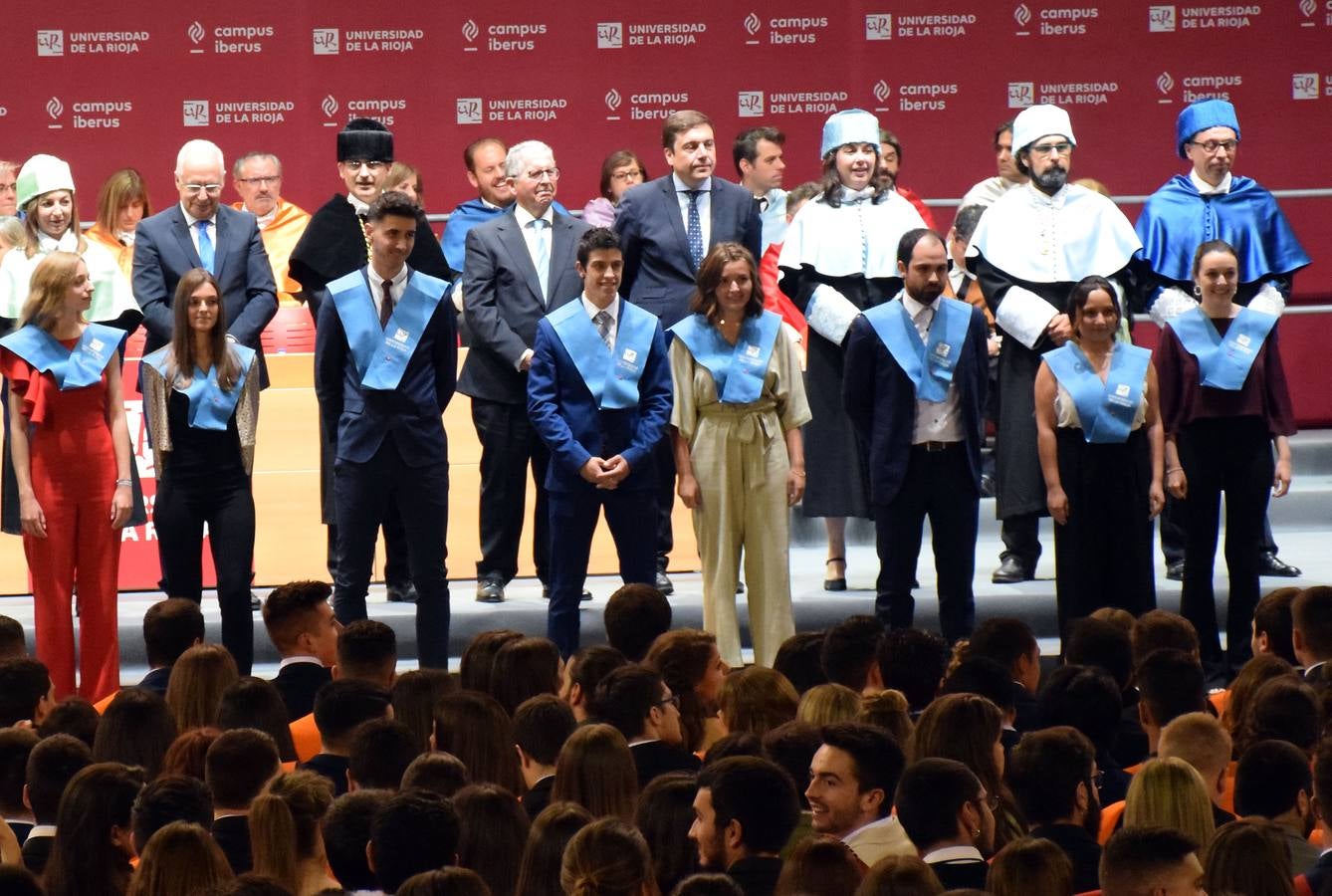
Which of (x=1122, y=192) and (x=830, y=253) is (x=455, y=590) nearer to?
(x=830, y=253)

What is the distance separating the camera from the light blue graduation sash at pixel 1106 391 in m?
7.80

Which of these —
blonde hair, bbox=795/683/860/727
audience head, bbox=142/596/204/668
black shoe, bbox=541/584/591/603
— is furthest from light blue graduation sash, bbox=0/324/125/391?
blonde hair, bbox=795/683/860/727

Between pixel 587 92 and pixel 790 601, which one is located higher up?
pixel 587 92

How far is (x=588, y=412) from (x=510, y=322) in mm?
858

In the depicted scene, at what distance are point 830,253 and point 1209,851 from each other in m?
4.71

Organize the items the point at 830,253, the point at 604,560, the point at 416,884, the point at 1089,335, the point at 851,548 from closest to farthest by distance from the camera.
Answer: the point at 416,884
the point at 1089,335
the point at 830,253
the point at 604,560
the point at 851,548

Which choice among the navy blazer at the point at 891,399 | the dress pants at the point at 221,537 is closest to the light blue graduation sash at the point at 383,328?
the dress pants at the point at 221,537

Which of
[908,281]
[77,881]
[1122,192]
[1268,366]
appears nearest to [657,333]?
[908,281]

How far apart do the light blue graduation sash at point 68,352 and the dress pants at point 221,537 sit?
46 centimetres

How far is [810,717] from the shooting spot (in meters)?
5.44

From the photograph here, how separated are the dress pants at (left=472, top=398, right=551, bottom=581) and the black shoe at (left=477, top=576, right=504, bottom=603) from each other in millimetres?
32

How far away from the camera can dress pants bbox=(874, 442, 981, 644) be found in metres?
7.91

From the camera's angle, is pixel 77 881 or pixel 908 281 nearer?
pixel 77 881

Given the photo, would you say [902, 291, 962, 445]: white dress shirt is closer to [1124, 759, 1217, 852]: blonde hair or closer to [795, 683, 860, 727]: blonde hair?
[795, 683, 860, 727]: blonde hair
